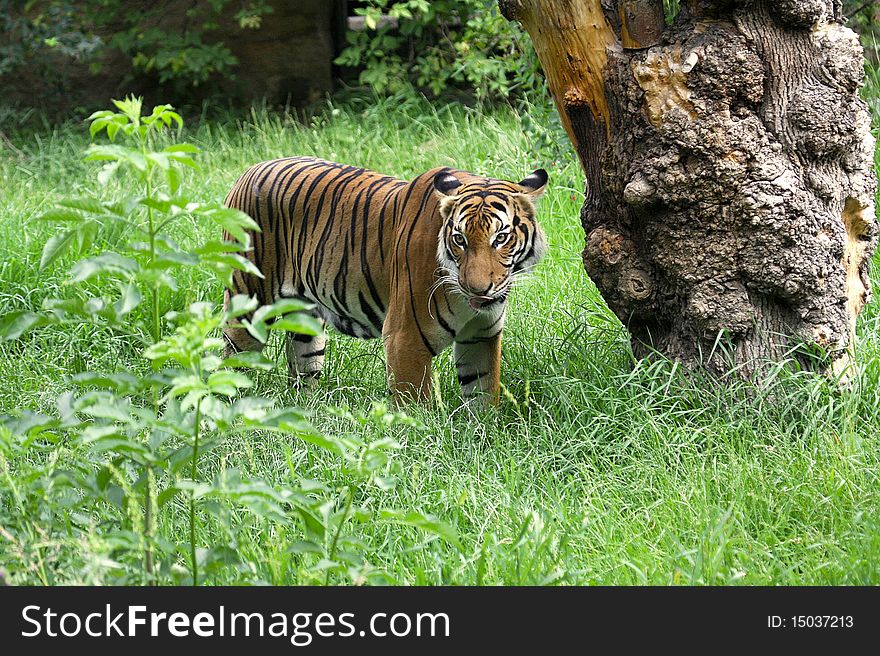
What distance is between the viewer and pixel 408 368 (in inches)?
164

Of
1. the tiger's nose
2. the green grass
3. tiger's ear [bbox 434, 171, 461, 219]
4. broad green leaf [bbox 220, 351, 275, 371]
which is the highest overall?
tiger's ear [bbox 434, 171, 461, 219]

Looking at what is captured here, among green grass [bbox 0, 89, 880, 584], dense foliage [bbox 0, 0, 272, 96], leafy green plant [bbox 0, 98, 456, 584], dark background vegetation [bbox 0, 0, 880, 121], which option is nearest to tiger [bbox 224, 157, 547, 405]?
green grass [bbox 0, 89, 880, 584]

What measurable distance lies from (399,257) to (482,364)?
595mm

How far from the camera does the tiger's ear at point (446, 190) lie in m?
3.96

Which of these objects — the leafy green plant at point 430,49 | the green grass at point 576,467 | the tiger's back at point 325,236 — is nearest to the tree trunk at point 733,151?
the green grass at point 576,467

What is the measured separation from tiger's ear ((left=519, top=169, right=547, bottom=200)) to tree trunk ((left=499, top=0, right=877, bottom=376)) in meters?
0.30

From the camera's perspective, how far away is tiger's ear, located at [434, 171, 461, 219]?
3965 mm

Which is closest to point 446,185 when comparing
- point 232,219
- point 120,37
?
point 232,219

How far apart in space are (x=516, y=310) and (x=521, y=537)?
2.50m

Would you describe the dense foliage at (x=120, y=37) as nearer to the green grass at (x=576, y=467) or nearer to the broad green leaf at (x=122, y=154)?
the green grass at (x=576, y=467)

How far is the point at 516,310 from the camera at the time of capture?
5184 mm

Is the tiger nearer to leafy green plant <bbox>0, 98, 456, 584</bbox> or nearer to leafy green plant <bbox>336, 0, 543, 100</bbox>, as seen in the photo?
leafy green plant <bbox>0, 98, 456, 584</bbox>

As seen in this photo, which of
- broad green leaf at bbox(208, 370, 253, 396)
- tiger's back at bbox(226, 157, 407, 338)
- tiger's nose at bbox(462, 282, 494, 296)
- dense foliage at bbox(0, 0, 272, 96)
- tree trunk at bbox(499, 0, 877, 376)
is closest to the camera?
broad green leaf at bbox(208, 370, 253, 396)

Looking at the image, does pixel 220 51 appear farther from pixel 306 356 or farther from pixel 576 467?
pixel 576 467
